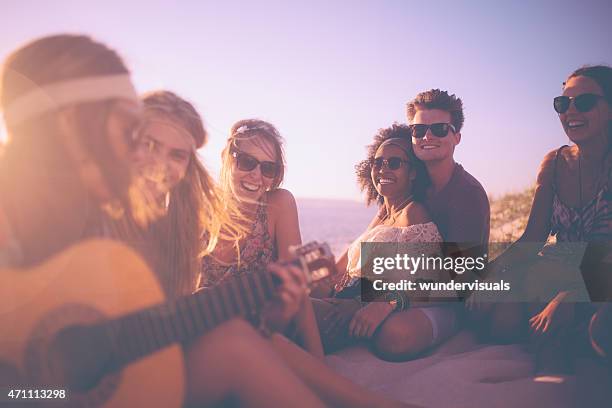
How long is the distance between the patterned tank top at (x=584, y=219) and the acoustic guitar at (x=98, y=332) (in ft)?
6.60

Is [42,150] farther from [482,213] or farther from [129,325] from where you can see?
[482,213]

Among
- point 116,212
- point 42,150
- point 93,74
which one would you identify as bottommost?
point 116,212

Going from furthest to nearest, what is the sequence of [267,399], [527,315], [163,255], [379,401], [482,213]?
1. [482,213]
2. [527,315]
3. [163,255]
4. [379,401]
5. [267,399]

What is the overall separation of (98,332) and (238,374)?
587 mm

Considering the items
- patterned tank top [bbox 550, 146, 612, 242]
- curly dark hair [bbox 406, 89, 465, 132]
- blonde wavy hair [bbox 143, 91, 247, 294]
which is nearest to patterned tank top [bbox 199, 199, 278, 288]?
blonde wavy hair [bbox 143, 91, 247, 294]

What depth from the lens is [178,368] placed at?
1.88m

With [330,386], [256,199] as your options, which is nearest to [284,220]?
[256,199]

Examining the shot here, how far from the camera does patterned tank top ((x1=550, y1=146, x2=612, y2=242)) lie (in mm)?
2990

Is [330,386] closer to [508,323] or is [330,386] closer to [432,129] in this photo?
[508,323]

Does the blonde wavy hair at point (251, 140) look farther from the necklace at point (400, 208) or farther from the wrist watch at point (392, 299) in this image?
the wrist watch at point (392, 299)

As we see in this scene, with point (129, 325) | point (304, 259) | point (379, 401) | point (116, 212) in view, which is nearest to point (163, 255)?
Answer: point (116, 212)

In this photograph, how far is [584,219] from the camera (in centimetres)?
309

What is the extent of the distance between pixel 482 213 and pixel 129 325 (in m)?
2.55

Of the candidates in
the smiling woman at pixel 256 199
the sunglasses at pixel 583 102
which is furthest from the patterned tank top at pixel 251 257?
the sunglasses at pixel 583 102
